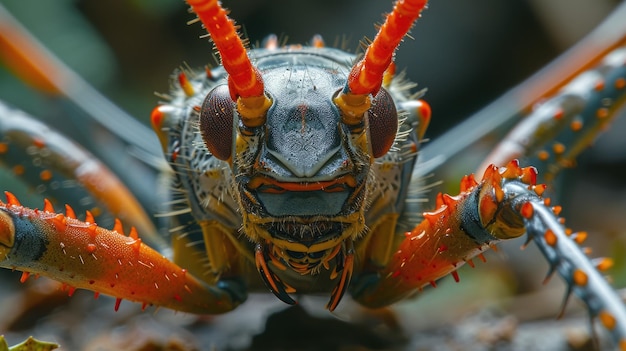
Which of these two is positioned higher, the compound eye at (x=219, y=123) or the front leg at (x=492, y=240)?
the compound eye at (x=219, y=123)

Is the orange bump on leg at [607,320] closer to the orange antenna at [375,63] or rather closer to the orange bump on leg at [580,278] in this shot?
the orange bump on leg at [580,278]

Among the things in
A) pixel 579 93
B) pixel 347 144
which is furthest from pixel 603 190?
pixel 347 144

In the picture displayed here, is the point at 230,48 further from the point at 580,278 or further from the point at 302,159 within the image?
the point at 580,278

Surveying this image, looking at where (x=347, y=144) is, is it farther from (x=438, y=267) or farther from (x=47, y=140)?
(x=47, y=140)

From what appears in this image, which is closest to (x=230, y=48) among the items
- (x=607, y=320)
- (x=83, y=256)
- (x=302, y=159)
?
(x=302, y=159)

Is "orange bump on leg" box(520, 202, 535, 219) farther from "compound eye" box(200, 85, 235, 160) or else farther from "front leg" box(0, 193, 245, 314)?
"front leg" box(0, 193, 245, 314)

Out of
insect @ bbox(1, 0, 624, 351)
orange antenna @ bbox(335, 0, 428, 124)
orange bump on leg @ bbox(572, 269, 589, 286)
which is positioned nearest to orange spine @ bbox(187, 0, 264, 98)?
insect @ bbox(1, 0, 624, 351)

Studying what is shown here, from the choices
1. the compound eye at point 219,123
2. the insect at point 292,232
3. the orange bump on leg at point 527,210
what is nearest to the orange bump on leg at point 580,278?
the orange bump on leg at point 527,210
